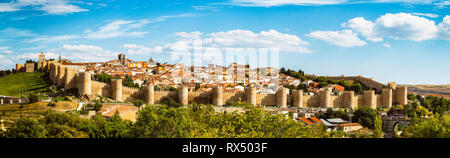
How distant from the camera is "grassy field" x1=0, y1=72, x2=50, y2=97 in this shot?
1076 inches

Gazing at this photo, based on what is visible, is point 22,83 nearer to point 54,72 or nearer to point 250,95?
point 54,72

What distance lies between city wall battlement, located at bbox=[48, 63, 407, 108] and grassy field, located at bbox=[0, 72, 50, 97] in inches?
43.1

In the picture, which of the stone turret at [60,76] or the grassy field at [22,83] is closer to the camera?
the stone turret at [60,76]

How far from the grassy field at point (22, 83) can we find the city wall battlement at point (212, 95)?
1094mm

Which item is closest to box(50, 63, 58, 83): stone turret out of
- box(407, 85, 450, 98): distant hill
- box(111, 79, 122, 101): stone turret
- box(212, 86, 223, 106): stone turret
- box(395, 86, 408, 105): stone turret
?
box(111, 79, 122, 101): stone turret

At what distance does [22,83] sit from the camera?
3048cm

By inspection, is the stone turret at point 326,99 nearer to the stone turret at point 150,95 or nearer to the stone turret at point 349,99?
the stone turret at point 349,99

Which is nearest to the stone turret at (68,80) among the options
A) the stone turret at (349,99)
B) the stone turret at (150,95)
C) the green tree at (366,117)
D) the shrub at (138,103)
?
the shrub at (138,103)

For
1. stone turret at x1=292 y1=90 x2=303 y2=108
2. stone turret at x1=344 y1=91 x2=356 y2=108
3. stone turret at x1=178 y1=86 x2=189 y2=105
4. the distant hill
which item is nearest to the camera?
stone turret at x1=178 y1=86 x2=189 y2=105

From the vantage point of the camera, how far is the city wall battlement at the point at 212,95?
25.5m

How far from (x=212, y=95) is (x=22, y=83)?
14107 millimetres

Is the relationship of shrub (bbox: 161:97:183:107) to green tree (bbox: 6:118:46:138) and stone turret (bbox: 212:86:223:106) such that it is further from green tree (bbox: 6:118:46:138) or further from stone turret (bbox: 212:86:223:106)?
green tree (bbox: 6:118:46:138)

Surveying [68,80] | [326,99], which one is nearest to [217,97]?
[326,99]
